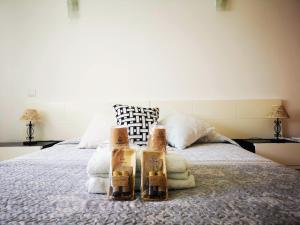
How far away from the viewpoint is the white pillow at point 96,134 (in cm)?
218

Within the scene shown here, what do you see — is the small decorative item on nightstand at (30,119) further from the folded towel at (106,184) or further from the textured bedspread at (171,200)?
the folded towel at (106,184)

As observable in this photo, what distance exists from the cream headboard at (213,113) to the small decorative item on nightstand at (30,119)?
0.19m

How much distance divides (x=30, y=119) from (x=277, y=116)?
245 cm

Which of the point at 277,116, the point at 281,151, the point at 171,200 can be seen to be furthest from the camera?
the point at 277,116

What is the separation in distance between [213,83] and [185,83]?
30cm

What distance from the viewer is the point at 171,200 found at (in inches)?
36.5

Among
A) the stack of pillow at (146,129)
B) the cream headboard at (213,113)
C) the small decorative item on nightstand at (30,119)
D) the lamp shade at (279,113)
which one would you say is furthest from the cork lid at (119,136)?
the lamp shade at (279,113)

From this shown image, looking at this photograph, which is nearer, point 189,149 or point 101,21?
point 189,149

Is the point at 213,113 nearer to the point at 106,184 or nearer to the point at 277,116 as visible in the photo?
the point at 277,116

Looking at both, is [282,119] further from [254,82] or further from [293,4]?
[293,4]

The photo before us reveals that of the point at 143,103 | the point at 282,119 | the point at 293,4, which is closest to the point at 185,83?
the point at 143,103

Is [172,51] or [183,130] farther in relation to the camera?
[172,51]

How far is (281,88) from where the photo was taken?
2.88 meters

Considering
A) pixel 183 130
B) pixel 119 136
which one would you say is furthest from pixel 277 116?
pixel 119 136
